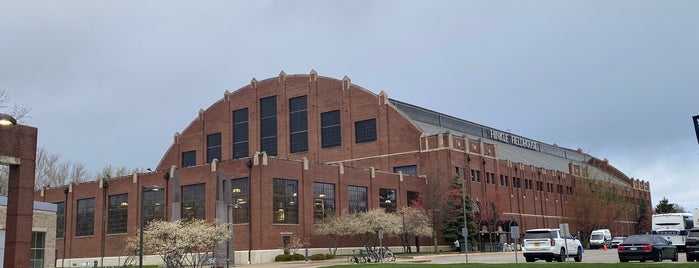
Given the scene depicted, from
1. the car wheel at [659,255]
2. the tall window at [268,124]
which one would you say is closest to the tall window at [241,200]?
the tall window at [268,124]

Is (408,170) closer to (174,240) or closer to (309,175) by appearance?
(309,175)

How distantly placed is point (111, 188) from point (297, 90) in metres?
24.0

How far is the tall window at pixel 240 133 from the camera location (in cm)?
8331

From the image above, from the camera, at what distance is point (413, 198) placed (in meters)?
71.6

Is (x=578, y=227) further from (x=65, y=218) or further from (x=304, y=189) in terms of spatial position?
(x=65, y=218)

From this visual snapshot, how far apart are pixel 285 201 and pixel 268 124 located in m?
24.3

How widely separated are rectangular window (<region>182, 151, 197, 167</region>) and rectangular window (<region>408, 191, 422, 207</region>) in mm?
31051

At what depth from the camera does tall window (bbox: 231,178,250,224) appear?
188ft

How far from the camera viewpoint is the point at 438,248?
70.7m

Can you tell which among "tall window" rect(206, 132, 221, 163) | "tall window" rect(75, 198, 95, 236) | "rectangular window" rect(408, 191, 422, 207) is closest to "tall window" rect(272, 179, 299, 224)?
"rectangular window" rect(408, 191, 422, 207)

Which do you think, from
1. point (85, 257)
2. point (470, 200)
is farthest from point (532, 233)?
point (85, 257)

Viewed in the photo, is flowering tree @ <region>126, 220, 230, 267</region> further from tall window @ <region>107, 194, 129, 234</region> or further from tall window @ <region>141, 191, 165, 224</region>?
Result: tall window @ <region>107, 194, 129, 234</region>

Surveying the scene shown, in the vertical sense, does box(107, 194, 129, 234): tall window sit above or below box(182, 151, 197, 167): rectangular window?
below

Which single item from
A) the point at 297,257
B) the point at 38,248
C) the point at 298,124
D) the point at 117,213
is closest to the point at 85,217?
the point at 117,213
